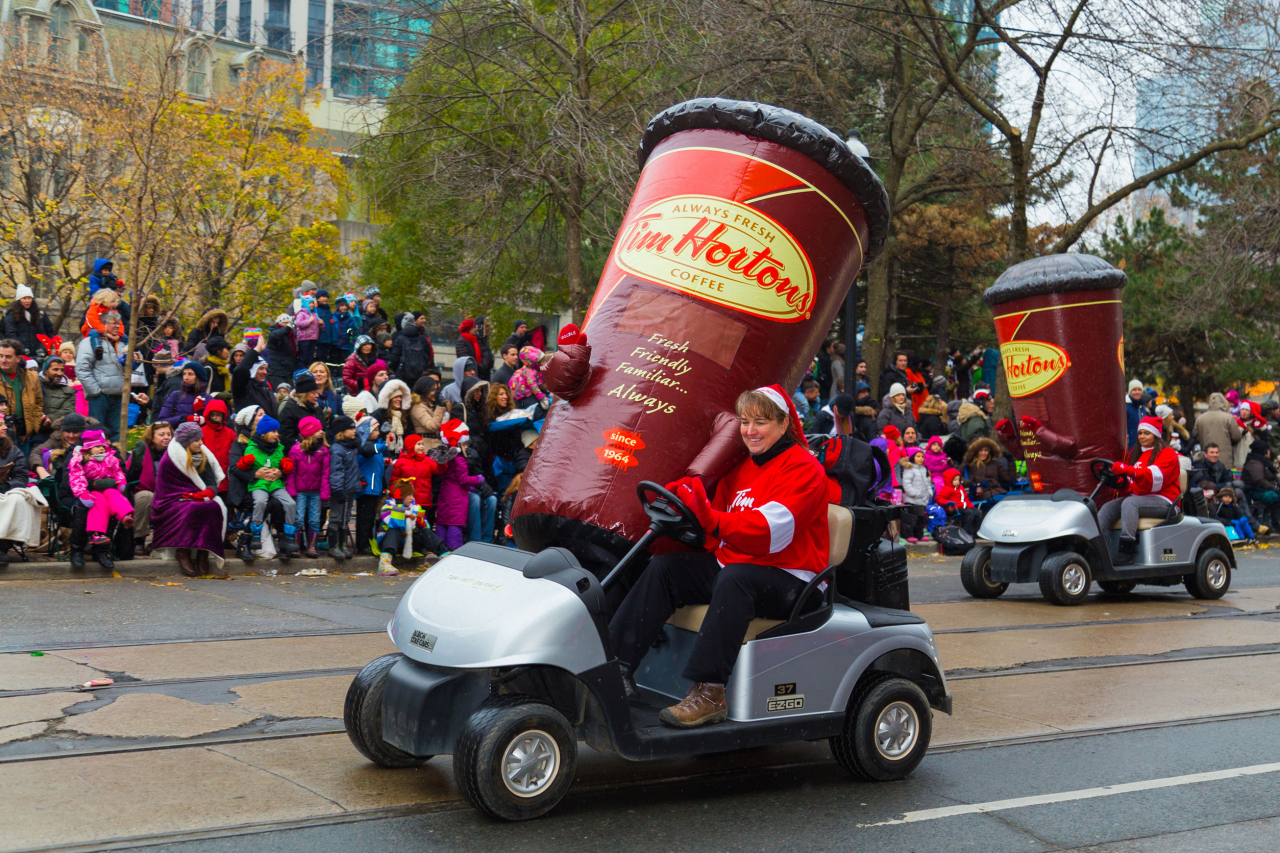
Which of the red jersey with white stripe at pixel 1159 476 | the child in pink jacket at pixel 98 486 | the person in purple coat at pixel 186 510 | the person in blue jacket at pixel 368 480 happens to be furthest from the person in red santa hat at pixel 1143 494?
the child in pink jacket at pixel 98 486

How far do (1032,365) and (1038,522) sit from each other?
172 centimetres

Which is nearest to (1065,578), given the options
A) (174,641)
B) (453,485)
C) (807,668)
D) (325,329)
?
(453,485)

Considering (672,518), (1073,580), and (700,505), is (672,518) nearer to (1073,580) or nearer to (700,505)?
(700,505)

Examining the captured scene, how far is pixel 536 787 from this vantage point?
4824 millimetres

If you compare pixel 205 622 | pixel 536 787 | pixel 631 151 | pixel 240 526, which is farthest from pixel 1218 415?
pixel 536 787

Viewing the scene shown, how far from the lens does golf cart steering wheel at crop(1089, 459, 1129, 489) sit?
40.0 feet

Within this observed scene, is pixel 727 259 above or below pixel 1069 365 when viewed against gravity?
below

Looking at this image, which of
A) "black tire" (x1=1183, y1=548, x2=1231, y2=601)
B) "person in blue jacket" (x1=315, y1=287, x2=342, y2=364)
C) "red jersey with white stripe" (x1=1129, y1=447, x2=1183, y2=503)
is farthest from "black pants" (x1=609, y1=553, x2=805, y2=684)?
"person in blue jacket" (x1=315, y1=287, x2=342, y2=364)

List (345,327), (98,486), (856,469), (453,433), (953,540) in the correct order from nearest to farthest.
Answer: (856,469) → (98,486) → (453,433) → (953,540) → (345,327)

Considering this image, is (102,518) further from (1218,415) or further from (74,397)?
(1218,415)

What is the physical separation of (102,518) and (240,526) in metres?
1.53

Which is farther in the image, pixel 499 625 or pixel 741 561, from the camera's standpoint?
pixel 741 561

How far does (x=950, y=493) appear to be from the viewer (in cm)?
1662

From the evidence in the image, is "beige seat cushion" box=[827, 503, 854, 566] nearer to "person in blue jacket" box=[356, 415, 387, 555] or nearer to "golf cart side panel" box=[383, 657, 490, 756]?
"golf cart side panel" box=[383, 657, 490, 756]
